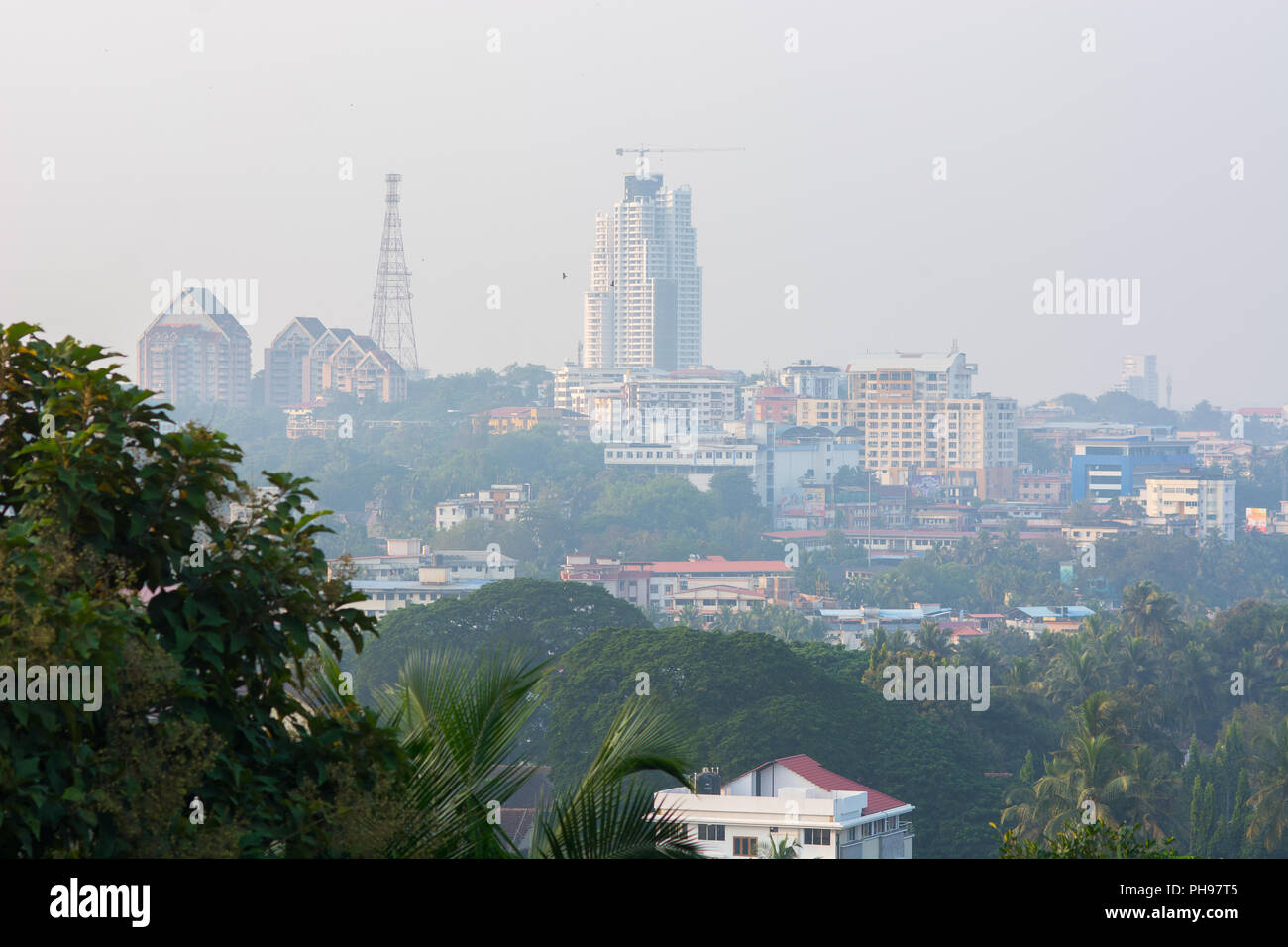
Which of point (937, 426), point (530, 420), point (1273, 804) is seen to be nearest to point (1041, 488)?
point (937, 426)

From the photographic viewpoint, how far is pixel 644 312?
8031cm

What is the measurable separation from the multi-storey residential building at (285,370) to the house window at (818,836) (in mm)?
52884

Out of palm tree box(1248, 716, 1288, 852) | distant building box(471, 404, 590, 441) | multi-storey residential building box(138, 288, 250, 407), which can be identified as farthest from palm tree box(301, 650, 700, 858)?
multi-storey residential building box(138, 288, 250, 407)

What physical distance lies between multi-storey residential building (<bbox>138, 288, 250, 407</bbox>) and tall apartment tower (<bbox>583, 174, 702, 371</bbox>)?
75.5ft

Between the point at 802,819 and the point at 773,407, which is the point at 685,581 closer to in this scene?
the point at 773,407

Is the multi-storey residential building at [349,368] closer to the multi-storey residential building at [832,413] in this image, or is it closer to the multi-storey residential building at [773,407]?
the multi-storey residential building at [773,407]

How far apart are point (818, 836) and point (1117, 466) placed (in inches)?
1866

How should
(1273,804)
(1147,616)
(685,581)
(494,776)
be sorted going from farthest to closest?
(685,581), (1147,616), (1273,804), (494,776)

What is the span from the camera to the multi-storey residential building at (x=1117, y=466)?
2226 inches

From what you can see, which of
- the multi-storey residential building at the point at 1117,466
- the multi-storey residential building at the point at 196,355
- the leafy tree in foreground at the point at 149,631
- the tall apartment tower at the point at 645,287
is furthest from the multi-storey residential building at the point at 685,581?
the tall apartment tower at the point at 645,287

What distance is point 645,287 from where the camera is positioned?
80625mm

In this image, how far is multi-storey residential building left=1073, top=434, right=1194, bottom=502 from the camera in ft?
185
